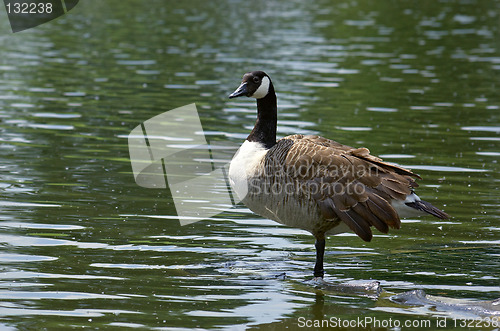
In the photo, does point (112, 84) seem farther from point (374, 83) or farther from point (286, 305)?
point (286, 305)

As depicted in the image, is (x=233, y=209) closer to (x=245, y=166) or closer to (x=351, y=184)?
(x=245, y=166)

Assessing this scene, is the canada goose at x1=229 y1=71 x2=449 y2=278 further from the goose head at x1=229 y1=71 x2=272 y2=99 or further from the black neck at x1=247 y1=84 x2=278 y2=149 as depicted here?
the goose head at x1=229 y1=71 x2=272 y2=99

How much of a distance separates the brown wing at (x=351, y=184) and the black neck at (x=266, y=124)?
2.11 feet

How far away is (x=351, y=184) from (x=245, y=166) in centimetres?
122

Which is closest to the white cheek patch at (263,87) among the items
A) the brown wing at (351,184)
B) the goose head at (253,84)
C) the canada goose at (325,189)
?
the goose head at (253,84)

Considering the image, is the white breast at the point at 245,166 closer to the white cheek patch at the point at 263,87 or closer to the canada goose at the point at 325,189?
the canada goose at the point at 325,189

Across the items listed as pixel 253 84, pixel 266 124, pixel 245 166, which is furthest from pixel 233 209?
pixel 245 166

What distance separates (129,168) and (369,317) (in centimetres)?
760

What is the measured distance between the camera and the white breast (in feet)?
30.9

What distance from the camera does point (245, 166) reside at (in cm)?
953

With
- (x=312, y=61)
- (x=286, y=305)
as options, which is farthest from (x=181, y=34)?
(x=286, y=305)

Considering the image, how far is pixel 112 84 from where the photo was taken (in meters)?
24.2

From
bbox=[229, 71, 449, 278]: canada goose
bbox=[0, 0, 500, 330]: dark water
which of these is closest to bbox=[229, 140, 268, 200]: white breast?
bbox=[229, 71, 449, 278]: canada goose

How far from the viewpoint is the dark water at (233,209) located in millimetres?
8414
